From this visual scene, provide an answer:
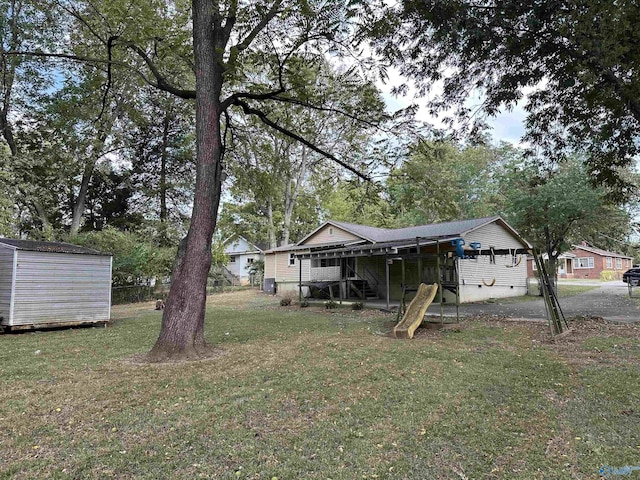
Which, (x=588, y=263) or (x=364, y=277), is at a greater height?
(x=588, y=263)

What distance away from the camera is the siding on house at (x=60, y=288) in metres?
9.16

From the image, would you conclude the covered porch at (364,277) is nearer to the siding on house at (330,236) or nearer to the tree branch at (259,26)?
the siding on house at (330,236)

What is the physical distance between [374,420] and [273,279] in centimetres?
2038

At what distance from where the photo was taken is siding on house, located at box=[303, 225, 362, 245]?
63.0ft

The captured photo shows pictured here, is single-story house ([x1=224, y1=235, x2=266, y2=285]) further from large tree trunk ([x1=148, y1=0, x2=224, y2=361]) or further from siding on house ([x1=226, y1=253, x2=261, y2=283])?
large tree trunk ([x1=148, y1=0, x2=224, y2=361])

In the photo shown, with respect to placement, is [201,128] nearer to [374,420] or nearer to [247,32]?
[247,32]

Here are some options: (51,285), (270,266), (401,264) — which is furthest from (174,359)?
(270,266)

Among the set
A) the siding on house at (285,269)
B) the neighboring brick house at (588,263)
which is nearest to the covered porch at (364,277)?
the siding on house at (285,269)

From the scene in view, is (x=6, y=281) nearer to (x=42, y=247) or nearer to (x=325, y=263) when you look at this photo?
(x=42, y=247)

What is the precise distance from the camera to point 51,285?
31.7 ft

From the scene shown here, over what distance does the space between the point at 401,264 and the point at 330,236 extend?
4249 millimetres

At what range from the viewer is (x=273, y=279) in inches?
930

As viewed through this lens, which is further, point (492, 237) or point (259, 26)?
point (492, 237)

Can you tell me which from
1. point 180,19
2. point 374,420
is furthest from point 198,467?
point 180,19
